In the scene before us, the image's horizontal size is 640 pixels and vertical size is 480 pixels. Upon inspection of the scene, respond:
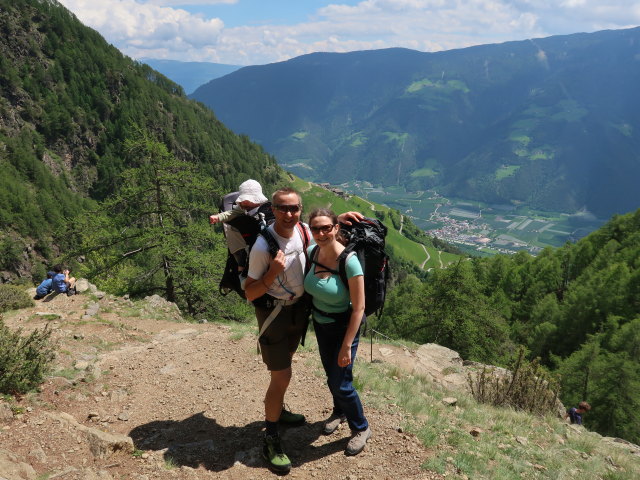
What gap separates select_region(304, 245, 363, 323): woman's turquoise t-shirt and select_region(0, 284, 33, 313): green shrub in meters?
11.6

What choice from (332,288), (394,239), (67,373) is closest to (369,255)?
(332,288)

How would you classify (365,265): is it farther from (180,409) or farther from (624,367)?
(624,367)

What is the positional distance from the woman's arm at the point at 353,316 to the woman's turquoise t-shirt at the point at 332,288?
100 millimetres

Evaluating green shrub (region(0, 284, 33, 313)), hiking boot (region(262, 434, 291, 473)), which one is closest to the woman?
hiking boot (region(262, 434, 291, 473))

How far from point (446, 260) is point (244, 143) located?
317 ft

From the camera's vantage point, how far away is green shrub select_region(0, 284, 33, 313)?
11625 millimetres

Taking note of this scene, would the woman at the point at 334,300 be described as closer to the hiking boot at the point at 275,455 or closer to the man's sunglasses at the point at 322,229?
the man's sunglasses at the point at 322,229

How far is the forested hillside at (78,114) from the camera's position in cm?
12812

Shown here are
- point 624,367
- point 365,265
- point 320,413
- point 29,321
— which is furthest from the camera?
point 624,367

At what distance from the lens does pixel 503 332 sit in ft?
Answer: 99.0

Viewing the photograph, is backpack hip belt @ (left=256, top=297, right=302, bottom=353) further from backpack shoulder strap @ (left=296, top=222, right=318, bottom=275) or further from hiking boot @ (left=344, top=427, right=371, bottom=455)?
hiking boot @ (left=344, top=427, right=371, bottom=455)

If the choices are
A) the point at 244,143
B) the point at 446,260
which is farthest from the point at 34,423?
the point at 244,143

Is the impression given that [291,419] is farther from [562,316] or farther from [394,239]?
[394,239]

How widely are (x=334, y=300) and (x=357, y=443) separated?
2.09 m
